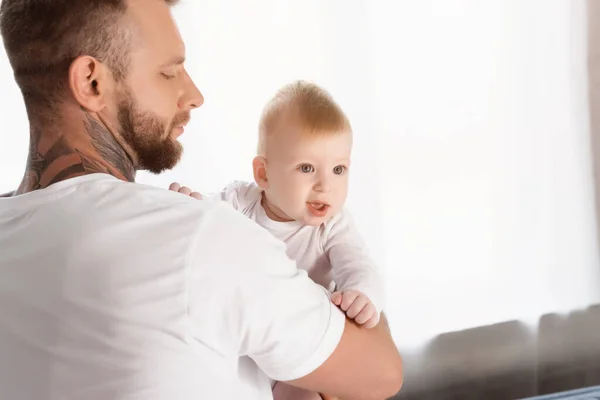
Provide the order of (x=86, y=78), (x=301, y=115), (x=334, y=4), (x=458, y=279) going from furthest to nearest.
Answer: (x=458, y=279) < (x=334, y=4) < (x=301, y=115) < (x=86, y=78)

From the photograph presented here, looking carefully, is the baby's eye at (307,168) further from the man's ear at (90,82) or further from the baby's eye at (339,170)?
the man's ear at (90,82)

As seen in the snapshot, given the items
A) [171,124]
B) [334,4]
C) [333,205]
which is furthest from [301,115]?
[334,4]

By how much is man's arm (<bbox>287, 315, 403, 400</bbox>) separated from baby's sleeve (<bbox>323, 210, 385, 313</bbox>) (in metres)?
0.10

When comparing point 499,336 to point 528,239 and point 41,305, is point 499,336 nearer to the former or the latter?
point 528,239

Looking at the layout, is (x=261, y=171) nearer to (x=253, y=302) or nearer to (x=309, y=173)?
(x=309, y=173)

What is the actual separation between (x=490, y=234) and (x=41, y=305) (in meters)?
1.67

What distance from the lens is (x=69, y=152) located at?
1.00 meters

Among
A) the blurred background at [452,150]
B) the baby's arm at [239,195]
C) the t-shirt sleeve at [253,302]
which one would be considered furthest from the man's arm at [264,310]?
the blurred background at [452,150]

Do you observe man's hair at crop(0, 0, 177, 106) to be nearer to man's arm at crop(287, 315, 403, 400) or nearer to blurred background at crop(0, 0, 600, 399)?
man's arm at crop(287, 315, 403, 400)

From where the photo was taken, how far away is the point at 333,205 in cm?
136

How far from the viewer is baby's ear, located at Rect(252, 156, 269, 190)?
140 cm

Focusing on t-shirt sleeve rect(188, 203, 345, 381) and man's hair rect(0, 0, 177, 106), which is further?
man's hair rect(0, 0, 177, 106)

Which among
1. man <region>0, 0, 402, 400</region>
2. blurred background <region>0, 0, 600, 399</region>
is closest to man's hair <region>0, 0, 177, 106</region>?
man <region>0, 0, 402, 400</region>

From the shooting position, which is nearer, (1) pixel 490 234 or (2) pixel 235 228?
(2) pixel 235 228
